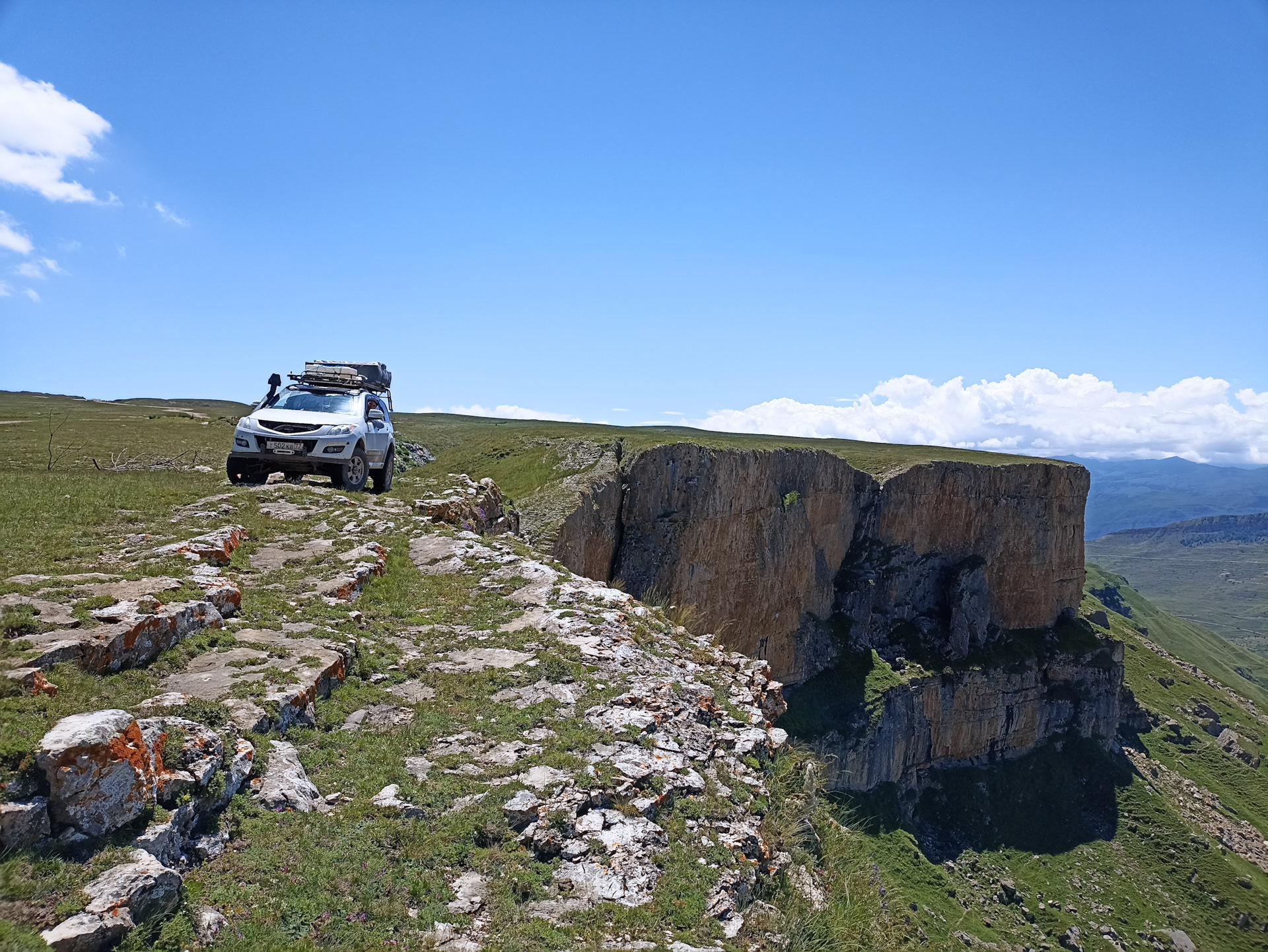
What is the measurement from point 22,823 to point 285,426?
14218 mm

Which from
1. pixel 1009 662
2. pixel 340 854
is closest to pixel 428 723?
pixel 340 854

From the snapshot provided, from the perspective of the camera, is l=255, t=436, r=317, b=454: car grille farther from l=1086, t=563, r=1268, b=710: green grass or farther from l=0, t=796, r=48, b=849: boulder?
l=1086, t=563, r=1268, b=710: green grass

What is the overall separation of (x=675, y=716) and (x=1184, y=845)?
65.3m

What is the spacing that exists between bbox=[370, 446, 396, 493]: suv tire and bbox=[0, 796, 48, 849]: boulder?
1661 centimetres

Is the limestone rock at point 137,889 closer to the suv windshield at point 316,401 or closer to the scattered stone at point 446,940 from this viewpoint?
the scattered stone at point 446,940

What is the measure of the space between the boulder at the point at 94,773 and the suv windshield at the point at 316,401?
13.9 metres

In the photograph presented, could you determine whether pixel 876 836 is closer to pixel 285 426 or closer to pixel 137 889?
pixel 285 426

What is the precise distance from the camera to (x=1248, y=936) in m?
44.6

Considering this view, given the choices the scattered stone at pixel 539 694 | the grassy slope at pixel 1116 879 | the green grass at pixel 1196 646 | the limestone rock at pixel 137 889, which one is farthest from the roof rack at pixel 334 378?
the green grass at pixel 1196 646

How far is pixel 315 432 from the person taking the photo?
58.3 ft

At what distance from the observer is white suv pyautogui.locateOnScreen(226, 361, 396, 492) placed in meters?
17.7

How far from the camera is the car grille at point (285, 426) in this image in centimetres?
1755

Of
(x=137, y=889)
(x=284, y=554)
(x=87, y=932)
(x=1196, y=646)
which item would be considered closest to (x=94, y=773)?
(x=137, y=889)

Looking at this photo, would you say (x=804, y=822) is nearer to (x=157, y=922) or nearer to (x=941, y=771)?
(x=157, y=922)
